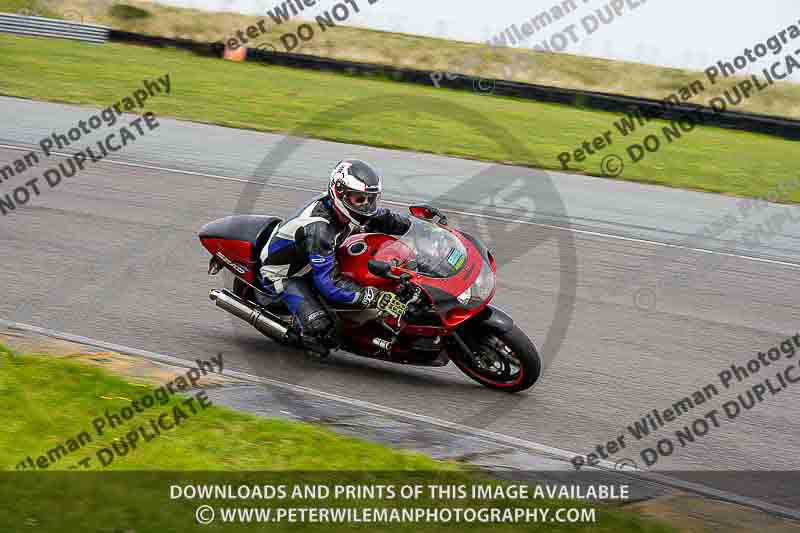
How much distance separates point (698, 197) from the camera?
16422mm

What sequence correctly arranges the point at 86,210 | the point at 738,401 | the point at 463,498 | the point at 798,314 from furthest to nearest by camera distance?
the point at 86,210
the point at 798,314
the point at 738,401
the point at 463,498

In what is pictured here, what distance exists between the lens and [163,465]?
18.7ft

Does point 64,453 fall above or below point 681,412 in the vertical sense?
below

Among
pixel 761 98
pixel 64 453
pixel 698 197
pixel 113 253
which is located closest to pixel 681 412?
pixel 64 453

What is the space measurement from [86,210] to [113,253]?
1794mm

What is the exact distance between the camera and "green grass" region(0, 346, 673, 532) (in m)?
5.03

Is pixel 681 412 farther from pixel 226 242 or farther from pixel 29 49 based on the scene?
pixel 29 49

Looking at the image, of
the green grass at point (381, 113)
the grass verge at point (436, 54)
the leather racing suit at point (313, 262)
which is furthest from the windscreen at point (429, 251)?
the grass verge at point (436, 54)

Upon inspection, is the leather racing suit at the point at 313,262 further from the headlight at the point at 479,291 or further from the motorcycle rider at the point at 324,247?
the headlight at the point at 479,291

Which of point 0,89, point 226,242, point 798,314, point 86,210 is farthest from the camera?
point 0,89

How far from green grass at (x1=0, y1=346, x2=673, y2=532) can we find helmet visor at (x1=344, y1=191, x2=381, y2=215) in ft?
6.23

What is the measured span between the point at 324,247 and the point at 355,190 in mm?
511

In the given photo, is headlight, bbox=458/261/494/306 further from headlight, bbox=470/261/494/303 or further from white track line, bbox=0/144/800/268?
white track line, bbox=0/144/800/268

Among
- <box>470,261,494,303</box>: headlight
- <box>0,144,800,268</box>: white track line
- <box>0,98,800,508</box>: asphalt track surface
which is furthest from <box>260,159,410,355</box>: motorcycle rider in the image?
<box>0,144,800,268</box>: white track line
